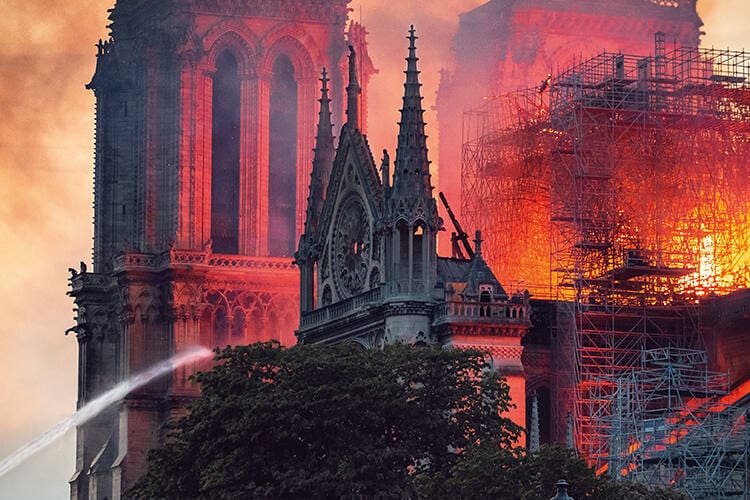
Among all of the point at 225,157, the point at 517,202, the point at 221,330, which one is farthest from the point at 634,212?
the point at 225,157

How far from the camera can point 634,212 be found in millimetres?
116438

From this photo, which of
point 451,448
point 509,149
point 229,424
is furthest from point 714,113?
point 229,424

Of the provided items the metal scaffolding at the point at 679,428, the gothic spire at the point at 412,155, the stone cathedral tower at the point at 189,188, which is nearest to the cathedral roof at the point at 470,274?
the gothic spire at the point at 412,155

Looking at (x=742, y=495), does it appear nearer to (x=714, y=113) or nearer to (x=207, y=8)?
(x=714, y=113)

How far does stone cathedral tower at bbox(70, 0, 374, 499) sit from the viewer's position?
143125 millimetres

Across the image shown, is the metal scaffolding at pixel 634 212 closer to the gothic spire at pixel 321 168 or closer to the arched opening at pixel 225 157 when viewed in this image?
the gothic spire at pixel 321 168

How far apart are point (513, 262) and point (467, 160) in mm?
7481

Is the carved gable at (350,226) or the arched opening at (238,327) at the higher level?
the carved gable at (350,226)

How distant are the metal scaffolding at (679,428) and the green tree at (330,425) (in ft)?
21.5

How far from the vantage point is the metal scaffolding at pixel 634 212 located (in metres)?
110

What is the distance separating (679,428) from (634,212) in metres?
19.4

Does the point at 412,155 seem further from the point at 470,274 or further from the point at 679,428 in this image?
the point at 679,428

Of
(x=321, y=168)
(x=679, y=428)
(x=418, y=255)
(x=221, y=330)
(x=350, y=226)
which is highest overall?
(x=321, y=168)

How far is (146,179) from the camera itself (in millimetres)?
146125
